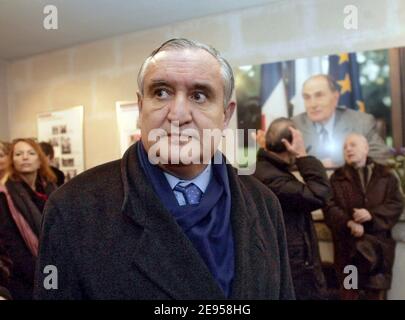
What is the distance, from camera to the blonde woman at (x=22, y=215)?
0.80 metres

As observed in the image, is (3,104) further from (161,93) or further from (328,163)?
(328,163)

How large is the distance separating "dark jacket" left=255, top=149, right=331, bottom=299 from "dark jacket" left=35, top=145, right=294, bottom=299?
0.17m

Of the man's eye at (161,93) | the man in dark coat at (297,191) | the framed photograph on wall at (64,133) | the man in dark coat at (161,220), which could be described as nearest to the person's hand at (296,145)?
the man in dark coat at (297,191)

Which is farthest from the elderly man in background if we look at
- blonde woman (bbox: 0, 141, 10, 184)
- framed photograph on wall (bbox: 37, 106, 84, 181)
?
blonde woman (bbox: 0, 141, 10, 184)

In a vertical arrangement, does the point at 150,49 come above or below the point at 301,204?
above

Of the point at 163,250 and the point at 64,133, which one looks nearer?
the point at 163,250

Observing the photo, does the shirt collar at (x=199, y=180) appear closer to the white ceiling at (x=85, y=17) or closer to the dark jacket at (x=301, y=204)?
the dark jacket at (x=301, y=204)

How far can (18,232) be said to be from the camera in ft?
2.68

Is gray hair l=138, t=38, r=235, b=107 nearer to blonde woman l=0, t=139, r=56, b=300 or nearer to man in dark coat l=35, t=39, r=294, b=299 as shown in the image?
man in dark coat l=35, t=39, r=294, b=299

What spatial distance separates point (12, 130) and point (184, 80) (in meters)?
0.44

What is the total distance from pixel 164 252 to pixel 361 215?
467mm

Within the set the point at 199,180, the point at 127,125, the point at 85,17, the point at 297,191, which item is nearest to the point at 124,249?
the point at 199,180

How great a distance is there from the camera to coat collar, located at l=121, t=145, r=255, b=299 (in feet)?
2.20

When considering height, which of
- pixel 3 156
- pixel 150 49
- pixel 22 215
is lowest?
pixel 22 215
